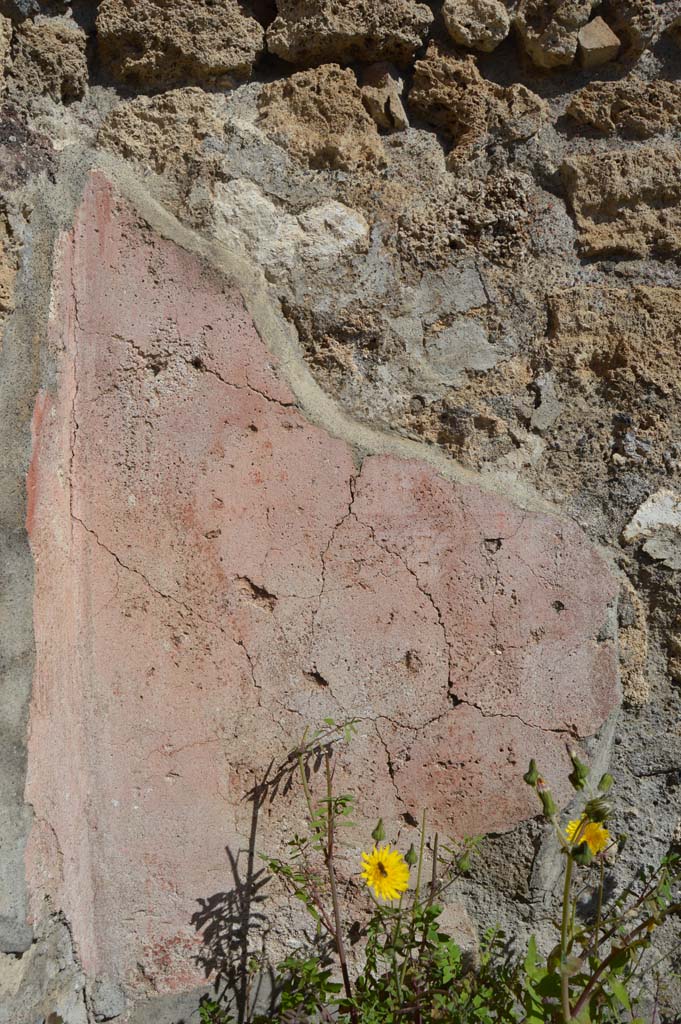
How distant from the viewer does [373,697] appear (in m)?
1.56

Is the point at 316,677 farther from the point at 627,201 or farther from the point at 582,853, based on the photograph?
the point at 627,201

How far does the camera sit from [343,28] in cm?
167

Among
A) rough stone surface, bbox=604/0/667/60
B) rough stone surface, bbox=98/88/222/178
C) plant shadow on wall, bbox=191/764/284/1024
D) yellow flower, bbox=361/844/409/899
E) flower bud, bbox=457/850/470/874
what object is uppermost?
Result: rough stone surface, bbox=604/0/667/60

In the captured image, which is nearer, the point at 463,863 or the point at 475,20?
A: the point at 463,863

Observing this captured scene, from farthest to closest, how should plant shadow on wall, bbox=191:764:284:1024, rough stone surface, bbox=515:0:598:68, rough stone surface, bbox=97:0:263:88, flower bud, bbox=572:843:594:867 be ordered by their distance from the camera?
1. rough stone surface, bbox=515:0:598:68
2. rough stone surface, bbox=97:0:263:88
3. plant shadow on wall, bbox=191:764:284:1024
4. flower bud, bbox=572:843:594:867

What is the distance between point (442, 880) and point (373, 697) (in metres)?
0.36

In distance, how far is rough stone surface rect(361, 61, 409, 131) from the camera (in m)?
1.70

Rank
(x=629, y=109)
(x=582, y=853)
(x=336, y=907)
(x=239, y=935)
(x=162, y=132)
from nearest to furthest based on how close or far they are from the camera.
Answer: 1. (x=582, y=853)
2. (x=336, y=907)
3. (x=239, y=935)
4. (x=162, y=132)
5. (x=629, y=109)

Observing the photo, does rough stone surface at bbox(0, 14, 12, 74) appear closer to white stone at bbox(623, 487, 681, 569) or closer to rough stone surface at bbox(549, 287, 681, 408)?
rough stone surface at bbox(549, 287, 681, 408)

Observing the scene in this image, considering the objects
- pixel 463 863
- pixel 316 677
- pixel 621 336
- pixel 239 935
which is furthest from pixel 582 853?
pixel 621 336

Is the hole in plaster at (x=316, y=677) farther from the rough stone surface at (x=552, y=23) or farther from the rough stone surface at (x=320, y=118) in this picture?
the rough stone surface at (x=552, y=23)

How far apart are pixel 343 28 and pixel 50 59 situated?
556 millimetres

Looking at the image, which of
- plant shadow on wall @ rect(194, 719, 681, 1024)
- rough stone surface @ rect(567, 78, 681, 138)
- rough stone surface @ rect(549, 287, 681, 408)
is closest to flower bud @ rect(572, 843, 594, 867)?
plant shadow on wall @ rect(194, 719, 681, 1024)

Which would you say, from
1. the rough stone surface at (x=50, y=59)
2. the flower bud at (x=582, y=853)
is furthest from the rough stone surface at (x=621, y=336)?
the rough stone surface at (x=50, y=59)
